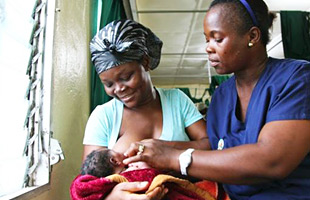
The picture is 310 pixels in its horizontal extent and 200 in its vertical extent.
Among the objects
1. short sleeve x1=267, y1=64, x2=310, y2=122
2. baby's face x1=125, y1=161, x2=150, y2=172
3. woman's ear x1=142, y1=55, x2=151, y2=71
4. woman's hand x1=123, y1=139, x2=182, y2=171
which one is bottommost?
baby's face x1=125, y1=161, x2=150, y2=172

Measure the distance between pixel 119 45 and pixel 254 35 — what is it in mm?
555

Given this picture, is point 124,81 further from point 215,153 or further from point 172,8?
point 172,8

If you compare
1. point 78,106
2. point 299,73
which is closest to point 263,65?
point 299,73

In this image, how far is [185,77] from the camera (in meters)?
8.69

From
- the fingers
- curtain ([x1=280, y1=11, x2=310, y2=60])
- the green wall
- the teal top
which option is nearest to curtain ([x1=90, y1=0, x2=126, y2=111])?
the green wall

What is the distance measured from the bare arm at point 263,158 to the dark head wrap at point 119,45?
543 mm

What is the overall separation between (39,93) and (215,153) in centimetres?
75

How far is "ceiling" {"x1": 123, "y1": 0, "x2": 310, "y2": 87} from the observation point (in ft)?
12.6

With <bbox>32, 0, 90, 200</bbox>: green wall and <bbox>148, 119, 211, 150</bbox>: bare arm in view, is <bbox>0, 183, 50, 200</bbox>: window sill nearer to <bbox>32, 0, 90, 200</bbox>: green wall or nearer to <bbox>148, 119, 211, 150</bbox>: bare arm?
<bbox>32, 0, 90, 200</bbox>: green wall

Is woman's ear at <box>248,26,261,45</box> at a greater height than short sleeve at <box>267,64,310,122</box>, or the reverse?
woman's ear at <box>248,26,261,45</box>

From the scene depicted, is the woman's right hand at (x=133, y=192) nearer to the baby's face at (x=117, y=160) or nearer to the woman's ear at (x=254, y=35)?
the baby's face at (x=117, y=160)

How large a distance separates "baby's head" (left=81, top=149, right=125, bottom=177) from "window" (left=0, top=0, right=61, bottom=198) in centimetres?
Answer: 19

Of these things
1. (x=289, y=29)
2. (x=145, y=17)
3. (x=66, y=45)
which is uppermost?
(x=145, y=17)

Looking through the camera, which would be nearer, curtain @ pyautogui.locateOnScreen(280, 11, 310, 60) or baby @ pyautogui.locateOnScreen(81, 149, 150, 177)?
baby @ pyautogui.locateOnScreen(81, 149, 150, 177)
